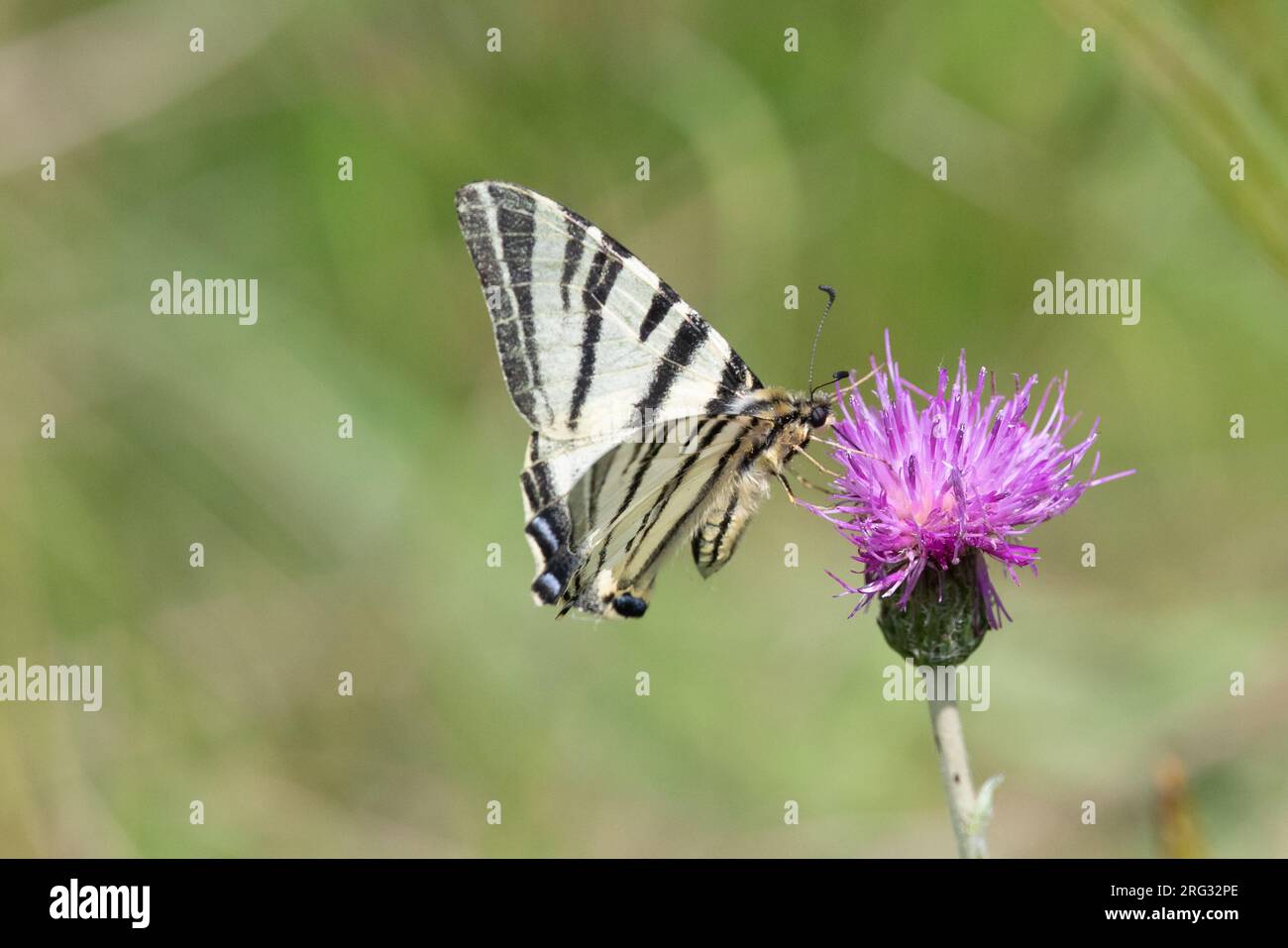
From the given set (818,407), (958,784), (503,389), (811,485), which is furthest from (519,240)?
(503,389)

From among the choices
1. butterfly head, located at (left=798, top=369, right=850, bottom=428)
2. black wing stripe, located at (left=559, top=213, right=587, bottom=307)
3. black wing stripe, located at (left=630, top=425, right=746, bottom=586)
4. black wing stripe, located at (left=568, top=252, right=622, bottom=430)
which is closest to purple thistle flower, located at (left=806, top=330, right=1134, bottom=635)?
butterfly head, located at (left=798, top=369, right=850, bottom=428)

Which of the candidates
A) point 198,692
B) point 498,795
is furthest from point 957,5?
point 198,692

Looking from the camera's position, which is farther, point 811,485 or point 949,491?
point 811,485

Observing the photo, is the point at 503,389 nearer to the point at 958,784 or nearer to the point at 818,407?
the point at 818,407

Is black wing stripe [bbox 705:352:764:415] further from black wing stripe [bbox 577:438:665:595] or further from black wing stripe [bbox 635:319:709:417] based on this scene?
black wing stripe [bbox 577:438:665:595]

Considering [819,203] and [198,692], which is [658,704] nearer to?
[198,692]

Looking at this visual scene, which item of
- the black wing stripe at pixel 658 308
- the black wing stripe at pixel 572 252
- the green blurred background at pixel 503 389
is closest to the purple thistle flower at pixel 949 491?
the black wing stripe at pixel 658 308

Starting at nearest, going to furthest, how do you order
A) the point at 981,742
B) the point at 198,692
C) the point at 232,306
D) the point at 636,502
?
the point at 636,502, the point at 981,742, the point at 198,692, the point at 232,306
